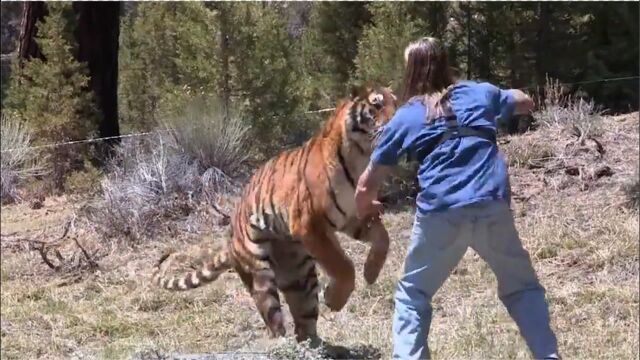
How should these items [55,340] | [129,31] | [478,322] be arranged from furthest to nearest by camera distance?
[129,31] < [55,340] < [478,322]

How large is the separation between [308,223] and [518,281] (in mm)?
1457

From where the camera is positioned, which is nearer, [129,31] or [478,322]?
[478,322]

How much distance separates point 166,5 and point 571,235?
838 centimetres

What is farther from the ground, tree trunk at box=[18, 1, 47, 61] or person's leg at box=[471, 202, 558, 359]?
tree trunk at box=[18, 1, 47, 61]

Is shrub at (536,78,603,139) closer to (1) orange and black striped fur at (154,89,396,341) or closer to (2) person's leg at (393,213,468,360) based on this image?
(1) orange and black striped fur at (154,89,396,341)

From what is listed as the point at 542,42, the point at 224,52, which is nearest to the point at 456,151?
the point at 224,52

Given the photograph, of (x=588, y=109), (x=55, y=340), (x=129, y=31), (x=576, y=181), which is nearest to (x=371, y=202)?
(x=55, y=340)

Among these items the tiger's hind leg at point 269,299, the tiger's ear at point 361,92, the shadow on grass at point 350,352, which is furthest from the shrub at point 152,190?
the tiger's ear at point 361,92

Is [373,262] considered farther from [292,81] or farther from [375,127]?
[292,81]

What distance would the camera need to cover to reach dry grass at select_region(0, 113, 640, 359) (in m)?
6.89

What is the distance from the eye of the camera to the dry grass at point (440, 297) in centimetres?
689

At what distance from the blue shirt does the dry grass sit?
53.1 inches

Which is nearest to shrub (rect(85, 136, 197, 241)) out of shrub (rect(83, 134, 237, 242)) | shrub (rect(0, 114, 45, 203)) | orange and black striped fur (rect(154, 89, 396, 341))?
shrub (rect(83, 134, 237, 242))

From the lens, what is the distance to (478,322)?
282 inches
